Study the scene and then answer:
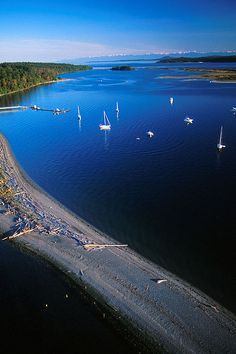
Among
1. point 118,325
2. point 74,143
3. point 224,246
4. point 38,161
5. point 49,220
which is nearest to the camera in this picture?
point 118,325

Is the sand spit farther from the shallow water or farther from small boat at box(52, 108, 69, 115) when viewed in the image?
small boat at box(52, 108, 69, 115)

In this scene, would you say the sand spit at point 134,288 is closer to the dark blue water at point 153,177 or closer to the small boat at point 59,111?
the dark blue water at point 153,177

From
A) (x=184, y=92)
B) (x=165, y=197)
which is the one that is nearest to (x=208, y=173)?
(x=165, y=197)

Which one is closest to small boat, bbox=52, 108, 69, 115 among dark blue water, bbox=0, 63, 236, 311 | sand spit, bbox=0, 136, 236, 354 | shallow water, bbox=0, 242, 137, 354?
dark blue water, bbox=0, 63, 236, 311

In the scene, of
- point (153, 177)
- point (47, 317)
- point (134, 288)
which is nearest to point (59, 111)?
point (153, 177)

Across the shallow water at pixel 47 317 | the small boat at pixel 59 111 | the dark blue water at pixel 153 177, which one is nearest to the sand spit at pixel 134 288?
the shallow water at pixel 47 317

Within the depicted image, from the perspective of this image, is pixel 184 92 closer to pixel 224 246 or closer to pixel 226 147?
pixel 226 147
